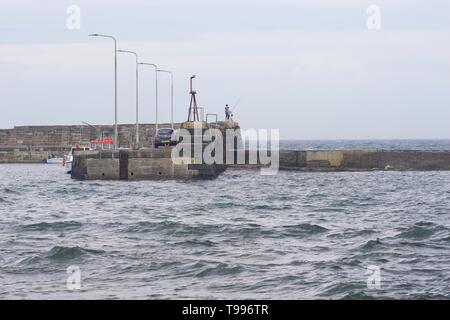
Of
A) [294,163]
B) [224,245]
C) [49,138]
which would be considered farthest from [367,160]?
[49,138]

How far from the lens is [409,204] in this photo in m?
38.8

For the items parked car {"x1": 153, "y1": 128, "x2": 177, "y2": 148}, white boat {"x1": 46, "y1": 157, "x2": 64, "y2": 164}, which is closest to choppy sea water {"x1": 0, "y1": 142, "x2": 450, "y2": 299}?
parked car {"x1": 153, "y1": 128, "x2": 177, "y2": 148}

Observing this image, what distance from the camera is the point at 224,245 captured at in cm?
2281

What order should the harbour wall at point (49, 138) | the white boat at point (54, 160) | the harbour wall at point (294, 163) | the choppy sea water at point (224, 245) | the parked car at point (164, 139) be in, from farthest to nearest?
the harbour wall at point (49, 138), the white boat at point (54, 160), the parked car at point (164, 139), the harbour wall at point (294, 163), the choppy sea water at point (224, 245)

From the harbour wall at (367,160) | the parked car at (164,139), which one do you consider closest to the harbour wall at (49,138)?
the harbour wall at (367,160)

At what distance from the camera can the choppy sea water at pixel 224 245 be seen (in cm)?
1641

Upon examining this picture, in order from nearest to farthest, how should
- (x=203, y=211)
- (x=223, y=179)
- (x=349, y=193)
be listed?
(x=203, y=211)
(x=349, y=193)
(x=223, y=179)

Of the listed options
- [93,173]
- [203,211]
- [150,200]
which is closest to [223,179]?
[93,173]

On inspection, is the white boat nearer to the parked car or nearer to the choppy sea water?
the parked car

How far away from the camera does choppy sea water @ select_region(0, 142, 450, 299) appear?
16406mm

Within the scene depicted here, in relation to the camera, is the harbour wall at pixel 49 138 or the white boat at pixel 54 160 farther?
the harbour wall at pixel 49 138

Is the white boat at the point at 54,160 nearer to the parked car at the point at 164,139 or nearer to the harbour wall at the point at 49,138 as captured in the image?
the harbour wall at the point at 49,138
